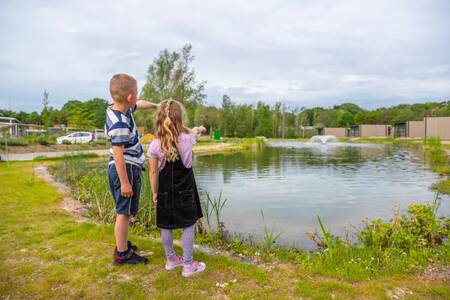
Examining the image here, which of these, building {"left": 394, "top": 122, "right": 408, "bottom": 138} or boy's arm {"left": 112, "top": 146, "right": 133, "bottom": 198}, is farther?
building {"left": 394, "top": 122, "right": 408, "bottom": 138}

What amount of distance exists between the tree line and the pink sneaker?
1154 centimetres

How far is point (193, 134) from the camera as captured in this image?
8.55 ft

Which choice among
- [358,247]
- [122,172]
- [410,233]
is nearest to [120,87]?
[122,172]

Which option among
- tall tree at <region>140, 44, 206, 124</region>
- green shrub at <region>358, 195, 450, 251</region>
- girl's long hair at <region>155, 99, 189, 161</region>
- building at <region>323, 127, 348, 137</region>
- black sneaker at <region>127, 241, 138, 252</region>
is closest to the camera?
girl's long hair at <region>155, 99, 189, 161</region>

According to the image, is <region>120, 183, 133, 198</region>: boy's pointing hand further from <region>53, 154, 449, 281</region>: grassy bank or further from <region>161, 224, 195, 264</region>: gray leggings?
<region>53, 154, 449, 281</region>: grassy bank

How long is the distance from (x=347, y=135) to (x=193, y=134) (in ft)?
219

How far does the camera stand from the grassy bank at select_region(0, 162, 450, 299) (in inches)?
88.7

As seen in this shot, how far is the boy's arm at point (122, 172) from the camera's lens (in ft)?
8.16

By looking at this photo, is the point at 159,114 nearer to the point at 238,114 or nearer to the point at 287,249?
the point at 287,249

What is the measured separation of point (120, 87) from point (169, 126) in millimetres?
545

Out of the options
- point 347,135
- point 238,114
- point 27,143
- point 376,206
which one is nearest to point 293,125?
point 347,135

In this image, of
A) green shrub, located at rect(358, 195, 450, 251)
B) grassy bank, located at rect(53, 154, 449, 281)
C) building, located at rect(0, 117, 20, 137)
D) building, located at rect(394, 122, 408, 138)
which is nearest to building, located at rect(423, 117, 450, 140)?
building, located at rect(394, 122, 408, 138)

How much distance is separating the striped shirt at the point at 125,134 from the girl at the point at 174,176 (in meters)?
0.24

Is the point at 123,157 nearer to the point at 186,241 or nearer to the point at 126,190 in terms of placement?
the point at 126,190
